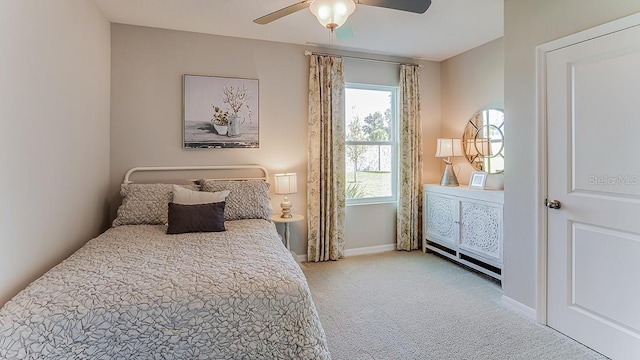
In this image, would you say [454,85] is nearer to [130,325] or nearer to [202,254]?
[202,254]

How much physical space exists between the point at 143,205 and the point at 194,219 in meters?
0.64

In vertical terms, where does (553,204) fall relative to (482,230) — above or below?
above

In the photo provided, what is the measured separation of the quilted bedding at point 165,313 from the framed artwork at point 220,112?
1.93m

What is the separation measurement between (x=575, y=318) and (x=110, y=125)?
4292 millimetres

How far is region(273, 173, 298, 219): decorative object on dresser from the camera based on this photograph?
356 cm

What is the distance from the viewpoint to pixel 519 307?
2660mm

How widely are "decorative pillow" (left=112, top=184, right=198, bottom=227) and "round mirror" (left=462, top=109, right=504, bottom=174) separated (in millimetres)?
3472

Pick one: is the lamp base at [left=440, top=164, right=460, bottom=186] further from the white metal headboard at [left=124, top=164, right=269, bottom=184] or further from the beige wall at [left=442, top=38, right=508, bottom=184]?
the white metal headboard at [left=124, top=164, right=269, bottom=184]

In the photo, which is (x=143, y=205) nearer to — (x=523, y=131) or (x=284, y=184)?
(x=284, y=184)

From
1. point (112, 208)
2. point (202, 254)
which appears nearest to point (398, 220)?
point (202, 254)

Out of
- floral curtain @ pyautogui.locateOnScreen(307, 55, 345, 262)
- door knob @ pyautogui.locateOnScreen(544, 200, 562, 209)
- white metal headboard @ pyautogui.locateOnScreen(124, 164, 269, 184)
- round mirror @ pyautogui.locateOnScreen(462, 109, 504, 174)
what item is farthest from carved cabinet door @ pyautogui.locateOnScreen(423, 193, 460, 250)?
white metal headboard @ pyautogui.locateOnScreen(124, 164, 269, 184)

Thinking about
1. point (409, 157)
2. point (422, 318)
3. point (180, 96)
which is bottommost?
point (422, 318)

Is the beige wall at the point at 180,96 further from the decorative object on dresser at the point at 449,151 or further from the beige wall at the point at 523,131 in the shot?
the beige wall at the point at 523,131

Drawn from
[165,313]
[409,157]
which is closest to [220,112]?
[409,157]
